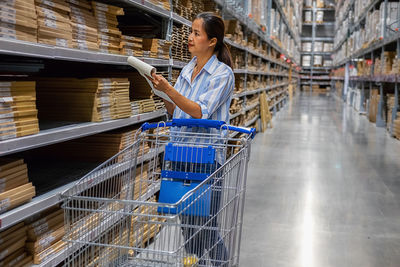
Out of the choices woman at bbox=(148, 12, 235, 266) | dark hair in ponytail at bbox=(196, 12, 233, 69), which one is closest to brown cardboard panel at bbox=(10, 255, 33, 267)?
woman at bbox=(148, 12, 235, 266)

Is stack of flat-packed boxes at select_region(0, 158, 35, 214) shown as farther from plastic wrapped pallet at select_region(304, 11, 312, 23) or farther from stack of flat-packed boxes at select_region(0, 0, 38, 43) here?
plastic wrapped pallet at select_region(304, 11, 312, 23)

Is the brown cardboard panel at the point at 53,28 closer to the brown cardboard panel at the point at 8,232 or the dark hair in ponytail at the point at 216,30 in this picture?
the dark hair in ponytail at the point at 216,30

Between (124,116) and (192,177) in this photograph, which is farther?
(124,116)

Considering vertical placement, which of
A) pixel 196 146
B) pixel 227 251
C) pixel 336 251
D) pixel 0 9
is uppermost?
pixel 0 9

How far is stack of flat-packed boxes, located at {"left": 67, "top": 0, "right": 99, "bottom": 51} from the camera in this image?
2.57 metres

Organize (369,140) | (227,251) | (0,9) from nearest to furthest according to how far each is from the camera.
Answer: (0,9) → (227,251) → (369,140)

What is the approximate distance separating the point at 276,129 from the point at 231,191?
9.34m

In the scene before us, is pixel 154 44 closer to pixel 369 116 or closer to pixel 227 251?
pixel 227 251

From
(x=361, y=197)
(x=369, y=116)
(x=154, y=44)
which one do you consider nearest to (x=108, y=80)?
(x=154, y=44)

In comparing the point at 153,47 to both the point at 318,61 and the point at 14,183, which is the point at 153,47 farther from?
the point at 318,61

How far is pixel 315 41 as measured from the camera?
35812 mm

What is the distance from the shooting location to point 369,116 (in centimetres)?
1304

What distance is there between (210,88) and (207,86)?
3cm

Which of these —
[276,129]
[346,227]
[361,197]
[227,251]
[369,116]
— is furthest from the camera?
[369,116]
